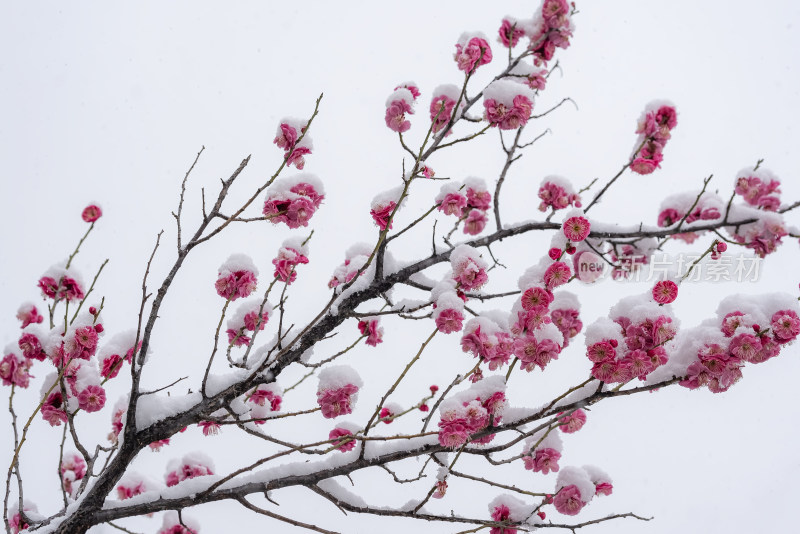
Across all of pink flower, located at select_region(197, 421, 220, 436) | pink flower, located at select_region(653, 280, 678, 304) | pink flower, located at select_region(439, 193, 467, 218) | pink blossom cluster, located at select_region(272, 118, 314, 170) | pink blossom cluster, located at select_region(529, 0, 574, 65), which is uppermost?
pink blossom cluster, located at select_region(529, 0, 574, 65)

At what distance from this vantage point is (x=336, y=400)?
283cm

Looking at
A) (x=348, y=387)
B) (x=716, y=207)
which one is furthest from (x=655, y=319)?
(x=348, y=387)

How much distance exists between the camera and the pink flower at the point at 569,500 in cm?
290

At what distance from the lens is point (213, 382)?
288 cm

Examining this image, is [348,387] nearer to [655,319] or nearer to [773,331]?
[655,319]

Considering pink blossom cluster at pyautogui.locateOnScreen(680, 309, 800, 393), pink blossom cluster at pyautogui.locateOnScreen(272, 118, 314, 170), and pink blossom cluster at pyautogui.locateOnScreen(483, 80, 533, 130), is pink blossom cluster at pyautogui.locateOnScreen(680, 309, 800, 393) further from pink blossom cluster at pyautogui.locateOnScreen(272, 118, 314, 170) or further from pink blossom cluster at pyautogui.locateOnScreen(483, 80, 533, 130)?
pink blossom cluster at pyautogui.locateOnScreen(272, 118, 314, 170)

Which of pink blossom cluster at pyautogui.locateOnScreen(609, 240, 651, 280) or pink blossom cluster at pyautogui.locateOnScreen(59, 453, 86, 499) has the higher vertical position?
pink blossom cluster at pyautogui.locateOnScreen(609, 240, 651, 280)

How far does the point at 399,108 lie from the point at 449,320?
1379 millimetres

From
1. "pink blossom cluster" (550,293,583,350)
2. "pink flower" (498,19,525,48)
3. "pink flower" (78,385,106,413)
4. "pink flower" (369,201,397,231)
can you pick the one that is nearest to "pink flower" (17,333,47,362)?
"pink flower" (78,385,106,413)

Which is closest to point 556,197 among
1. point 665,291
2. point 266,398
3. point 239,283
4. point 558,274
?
point 558,274

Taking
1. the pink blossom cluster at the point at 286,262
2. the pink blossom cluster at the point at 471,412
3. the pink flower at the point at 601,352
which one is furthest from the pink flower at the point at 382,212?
the pink flower at the point at 601,352

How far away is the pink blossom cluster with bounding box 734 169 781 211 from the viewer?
316 cm

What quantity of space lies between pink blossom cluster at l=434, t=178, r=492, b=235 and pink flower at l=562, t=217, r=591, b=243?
2.25ft

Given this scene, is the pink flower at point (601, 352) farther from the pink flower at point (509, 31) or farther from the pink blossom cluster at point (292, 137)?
the pink flower at point (509, 31)
